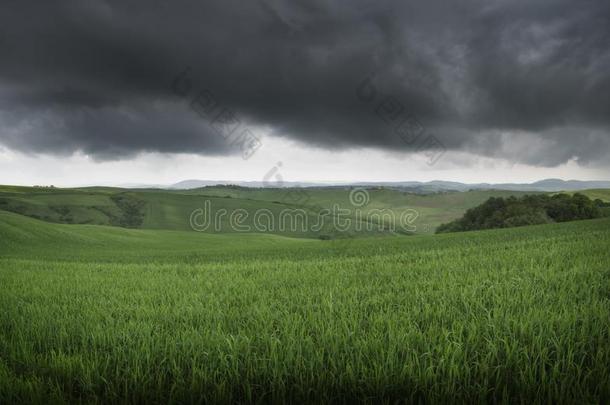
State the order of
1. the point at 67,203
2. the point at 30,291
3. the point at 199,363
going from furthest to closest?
the point at 67,203 → the point at 30,291 → the point at 199,363

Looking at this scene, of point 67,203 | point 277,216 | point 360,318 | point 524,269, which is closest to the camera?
point 360,318

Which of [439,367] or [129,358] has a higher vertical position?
[439,367]

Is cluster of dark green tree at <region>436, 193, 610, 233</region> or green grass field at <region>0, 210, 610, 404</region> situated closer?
green grass field at <region>0, 210, 610, 404</region>

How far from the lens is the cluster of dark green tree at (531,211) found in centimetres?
6438

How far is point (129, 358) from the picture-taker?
3344 mm

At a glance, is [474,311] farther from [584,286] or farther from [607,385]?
[584,286]

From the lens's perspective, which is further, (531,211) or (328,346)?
(531,211)

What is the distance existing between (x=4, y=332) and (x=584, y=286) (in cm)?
848

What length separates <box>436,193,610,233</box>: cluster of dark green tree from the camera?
64.4m

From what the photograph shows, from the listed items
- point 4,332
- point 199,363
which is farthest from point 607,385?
point 4,332

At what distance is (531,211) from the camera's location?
66.2m

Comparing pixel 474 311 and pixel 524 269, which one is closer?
pixel 474 311

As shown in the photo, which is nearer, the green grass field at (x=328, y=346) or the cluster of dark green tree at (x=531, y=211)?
the green grass field at (x=328, y=346)

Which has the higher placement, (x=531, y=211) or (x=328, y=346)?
(x=328, y=346)
